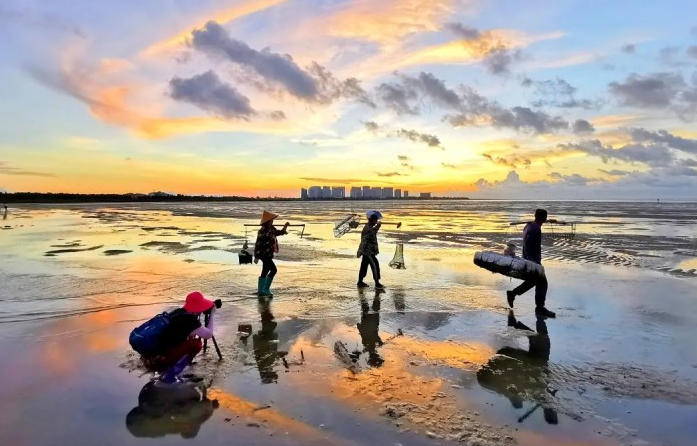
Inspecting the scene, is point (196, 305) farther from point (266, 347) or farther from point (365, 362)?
point (365, 362)

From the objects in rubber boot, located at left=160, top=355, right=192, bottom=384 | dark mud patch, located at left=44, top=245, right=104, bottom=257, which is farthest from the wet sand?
dark mud patch, located at left=44, top=245, right=104, bottom=257

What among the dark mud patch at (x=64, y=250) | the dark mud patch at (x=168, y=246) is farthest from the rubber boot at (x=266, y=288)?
the dark mud patch at (x=64, y=250)

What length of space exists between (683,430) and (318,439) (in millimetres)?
3684

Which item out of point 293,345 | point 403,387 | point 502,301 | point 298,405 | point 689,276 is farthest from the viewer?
point 689,276

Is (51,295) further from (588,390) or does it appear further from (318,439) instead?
(588,390)

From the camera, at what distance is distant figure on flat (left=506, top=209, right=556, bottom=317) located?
9.38m

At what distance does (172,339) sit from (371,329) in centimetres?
361

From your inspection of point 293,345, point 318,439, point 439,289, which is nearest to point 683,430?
point 318,439

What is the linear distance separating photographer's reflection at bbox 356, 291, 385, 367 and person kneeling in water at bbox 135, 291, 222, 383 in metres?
2.32

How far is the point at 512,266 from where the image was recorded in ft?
31.6

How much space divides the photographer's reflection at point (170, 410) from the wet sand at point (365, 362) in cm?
2

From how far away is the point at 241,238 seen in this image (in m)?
25.0

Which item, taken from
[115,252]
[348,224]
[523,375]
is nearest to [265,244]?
[523,375]

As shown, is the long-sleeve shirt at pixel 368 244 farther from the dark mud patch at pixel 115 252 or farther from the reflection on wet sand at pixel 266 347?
the dark mud patch at pixel 115 252
